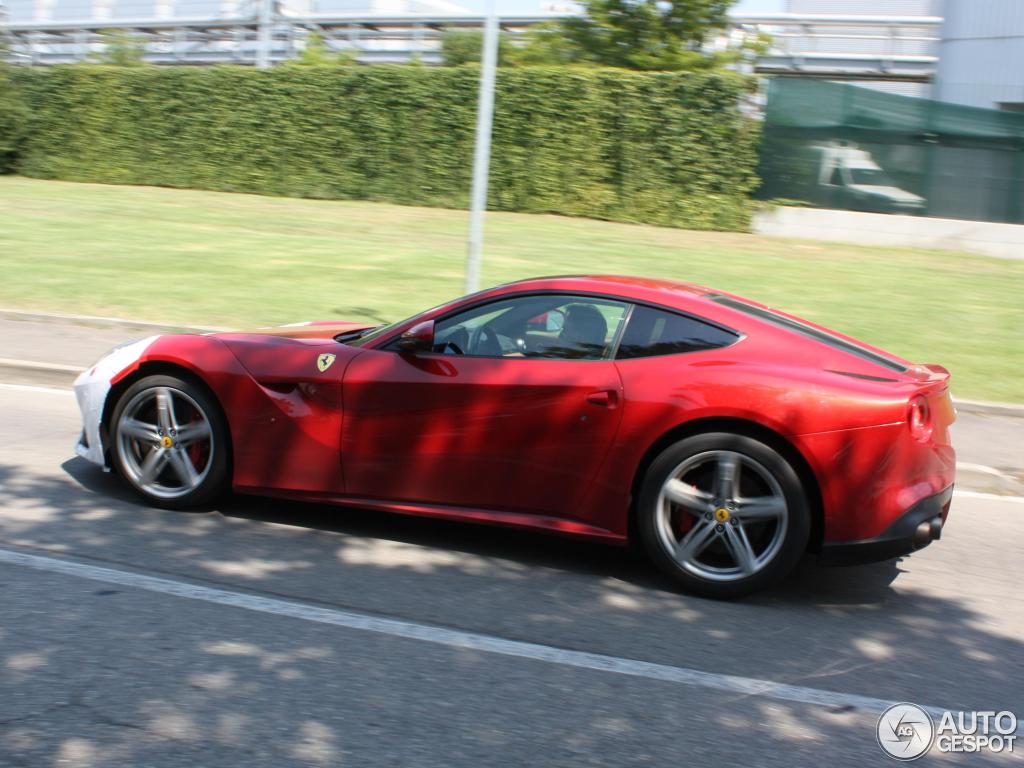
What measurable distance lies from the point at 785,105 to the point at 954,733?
19679 millimetres

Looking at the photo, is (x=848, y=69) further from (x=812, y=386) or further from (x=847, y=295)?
(x=812, y=386)

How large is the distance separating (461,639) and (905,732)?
166 cm

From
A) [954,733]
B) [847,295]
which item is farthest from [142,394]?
[847,295]

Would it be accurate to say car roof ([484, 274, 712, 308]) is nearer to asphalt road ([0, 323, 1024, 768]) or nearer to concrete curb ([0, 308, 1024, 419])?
asphalt road ([0, 323, 1024, 768])

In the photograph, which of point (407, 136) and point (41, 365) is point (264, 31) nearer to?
point (407, 136)

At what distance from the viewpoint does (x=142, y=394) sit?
5785 mm

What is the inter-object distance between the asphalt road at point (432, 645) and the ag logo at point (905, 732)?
57 mm

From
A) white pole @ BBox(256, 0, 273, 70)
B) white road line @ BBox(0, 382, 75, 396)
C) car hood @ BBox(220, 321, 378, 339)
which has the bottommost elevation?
white road line @ BBox(0, 382, 75, 396)

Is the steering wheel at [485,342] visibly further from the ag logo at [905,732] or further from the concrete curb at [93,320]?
the concrete curb at [93,320]

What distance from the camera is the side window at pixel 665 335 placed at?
5.05 m

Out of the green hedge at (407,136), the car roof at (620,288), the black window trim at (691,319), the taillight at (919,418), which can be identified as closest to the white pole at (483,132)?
the car roof at (620,288)

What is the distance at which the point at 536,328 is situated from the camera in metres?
5.29

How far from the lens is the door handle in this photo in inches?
195

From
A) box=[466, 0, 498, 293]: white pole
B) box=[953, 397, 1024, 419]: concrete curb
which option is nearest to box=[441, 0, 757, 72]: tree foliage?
box=[466, 0, 498, 293]: white pole
